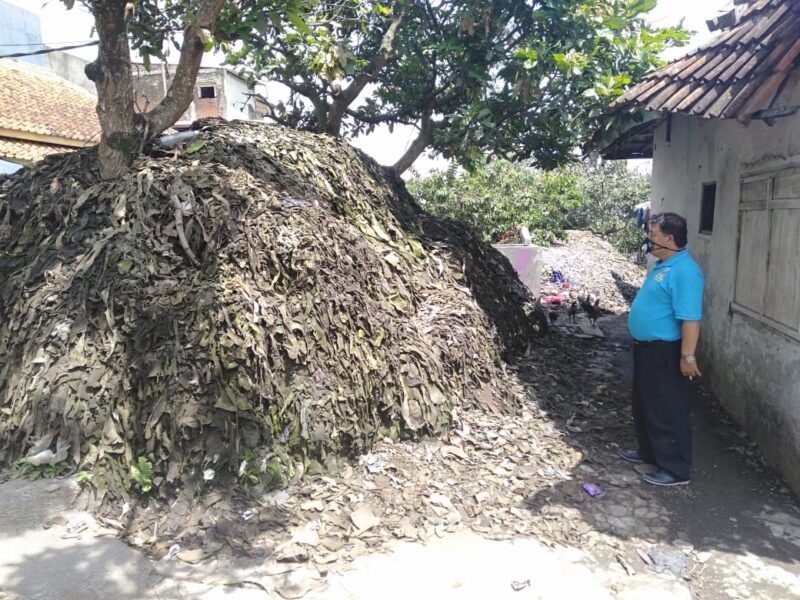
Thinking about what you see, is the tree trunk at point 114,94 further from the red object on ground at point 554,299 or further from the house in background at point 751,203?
the red object on ground at point 554,299

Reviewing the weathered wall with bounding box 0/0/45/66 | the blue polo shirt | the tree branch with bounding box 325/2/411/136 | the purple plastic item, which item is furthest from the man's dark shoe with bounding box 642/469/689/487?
the weathered wall with bounding box 0/0/45/66

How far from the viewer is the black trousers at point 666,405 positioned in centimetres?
373

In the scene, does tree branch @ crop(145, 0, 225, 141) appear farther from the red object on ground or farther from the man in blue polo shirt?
the red object on ground

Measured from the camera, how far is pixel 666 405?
3.75m

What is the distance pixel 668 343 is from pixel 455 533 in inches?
72.3

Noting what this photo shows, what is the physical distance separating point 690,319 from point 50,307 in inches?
170

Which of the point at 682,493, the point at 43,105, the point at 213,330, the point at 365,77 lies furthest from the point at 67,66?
the point at 682,493

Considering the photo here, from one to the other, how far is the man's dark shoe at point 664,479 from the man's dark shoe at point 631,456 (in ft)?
0.87

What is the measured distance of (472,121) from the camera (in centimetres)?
680

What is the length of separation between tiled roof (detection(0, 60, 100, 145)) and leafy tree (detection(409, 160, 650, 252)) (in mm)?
8381

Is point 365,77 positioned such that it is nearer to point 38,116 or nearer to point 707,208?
point 707,208

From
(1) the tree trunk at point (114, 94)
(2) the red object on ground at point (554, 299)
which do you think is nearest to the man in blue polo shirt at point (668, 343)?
(1) the tree trunk at point (114, 94)

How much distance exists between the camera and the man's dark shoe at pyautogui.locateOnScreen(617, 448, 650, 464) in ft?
13.6

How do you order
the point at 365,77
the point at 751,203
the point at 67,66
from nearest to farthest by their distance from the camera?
the point at 751,203, the point at 365,77, the point at 67,66
